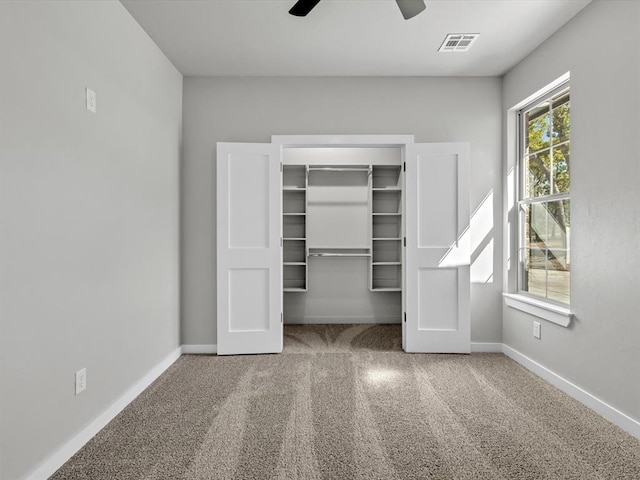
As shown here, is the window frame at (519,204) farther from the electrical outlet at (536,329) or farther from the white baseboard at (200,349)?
the white baseboard at (200,349)

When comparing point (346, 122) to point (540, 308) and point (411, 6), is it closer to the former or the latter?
point (411, 6)

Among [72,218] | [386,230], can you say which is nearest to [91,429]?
[72,218]

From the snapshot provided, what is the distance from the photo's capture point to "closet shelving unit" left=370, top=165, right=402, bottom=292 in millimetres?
5246

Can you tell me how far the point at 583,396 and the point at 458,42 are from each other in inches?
110

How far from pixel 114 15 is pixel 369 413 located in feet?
9.95

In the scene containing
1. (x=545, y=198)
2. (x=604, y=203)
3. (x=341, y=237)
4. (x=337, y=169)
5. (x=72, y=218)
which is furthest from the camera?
(x=341, y=237)

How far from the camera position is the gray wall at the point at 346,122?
12.8 ft

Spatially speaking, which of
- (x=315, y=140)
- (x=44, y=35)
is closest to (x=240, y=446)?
(x=44, y=35)

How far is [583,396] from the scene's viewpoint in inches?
107

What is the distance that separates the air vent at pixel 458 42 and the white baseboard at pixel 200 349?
3.39m

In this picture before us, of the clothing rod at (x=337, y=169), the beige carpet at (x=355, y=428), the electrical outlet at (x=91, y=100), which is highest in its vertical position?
the clothing rod at (x=337, y=169)

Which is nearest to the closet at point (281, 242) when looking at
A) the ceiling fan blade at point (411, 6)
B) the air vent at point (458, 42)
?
the air vent at point (458, 42)

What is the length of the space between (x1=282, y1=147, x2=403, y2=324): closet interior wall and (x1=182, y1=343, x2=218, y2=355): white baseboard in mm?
1458

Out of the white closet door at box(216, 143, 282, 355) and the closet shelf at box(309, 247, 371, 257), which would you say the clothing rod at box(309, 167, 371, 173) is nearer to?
the closet shelf at box(309, 247, 371, 257)
